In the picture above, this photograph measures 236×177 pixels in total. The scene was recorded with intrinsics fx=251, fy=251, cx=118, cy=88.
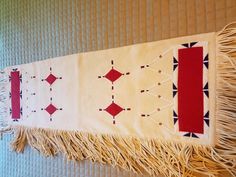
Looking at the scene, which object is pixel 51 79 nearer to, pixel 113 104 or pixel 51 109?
pixel 51 109

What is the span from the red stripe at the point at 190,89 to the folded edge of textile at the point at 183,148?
0.16 feet

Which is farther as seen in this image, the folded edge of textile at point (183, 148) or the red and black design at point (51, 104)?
the red and black design at point (51, 104)

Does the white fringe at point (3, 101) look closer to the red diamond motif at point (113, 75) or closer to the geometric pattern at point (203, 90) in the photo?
the red diamond motif at point (113, 75)

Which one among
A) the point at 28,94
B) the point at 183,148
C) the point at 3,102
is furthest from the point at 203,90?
the point at 3,102

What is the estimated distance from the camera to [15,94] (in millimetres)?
1394

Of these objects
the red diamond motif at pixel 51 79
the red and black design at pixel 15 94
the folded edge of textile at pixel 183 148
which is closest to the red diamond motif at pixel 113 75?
the folded edge of textile at pixel 183 148

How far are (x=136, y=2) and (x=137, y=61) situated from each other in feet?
0.75

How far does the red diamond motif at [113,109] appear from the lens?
3.12 ft

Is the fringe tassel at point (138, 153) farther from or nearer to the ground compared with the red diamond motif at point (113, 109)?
nearer to the ground

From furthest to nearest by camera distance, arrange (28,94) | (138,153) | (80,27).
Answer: (28,94) → (80,27) → (138,153)

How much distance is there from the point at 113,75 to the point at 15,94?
0.70 meters

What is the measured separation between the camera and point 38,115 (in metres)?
1.26

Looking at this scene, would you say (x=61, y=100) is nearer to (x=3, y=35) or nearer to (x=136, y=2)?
(x=136, y=2)

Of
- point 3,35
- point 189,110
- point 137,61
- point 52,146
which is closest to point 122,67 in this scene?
point 137,61
